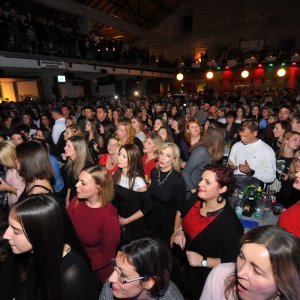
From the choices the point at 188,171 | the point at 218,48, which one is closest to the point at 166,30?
the point at 218,48

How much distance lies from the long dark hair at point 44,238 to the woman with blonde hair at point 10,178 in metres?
1.75

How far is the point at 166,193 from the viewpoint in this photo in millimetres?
→ 2973

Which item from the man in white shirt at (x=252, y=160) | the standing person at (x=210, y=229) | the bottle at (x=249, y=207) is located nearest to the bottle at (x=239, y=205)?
the bottle at (x=249, y=207)

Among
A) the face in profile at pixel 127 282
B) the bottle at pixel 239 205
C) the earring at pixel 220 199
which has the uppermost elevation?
the earring at pixel 220 199

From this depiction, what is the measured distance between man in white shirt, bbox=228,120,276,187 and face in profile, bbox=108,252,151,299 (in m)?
2.37

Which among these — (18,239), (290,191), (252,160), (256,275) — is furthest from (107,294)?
(252,160)

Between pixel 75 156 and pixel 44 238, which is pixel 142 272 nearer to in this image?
pixel 44 238

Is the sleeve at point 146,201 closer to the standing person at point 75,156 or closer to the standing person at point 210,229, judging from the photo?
the standing person at point 210,229

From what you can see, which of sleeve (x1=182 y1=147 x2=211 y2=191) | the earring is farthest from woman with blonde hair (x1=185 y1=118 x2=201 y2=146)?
the earring

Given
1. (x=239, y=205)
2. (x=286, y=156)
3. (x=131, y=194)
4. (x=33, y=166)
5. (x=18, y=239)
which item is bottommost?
(x=239, y=205)

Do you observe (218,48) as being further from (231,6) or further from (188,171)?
(188,171)

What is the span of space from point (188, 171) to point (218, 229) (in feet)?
4.64

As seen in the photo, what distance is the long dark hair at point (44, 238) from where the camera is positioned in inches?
57.1

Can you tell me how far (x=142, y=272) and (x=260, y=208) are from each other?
6.49ft
